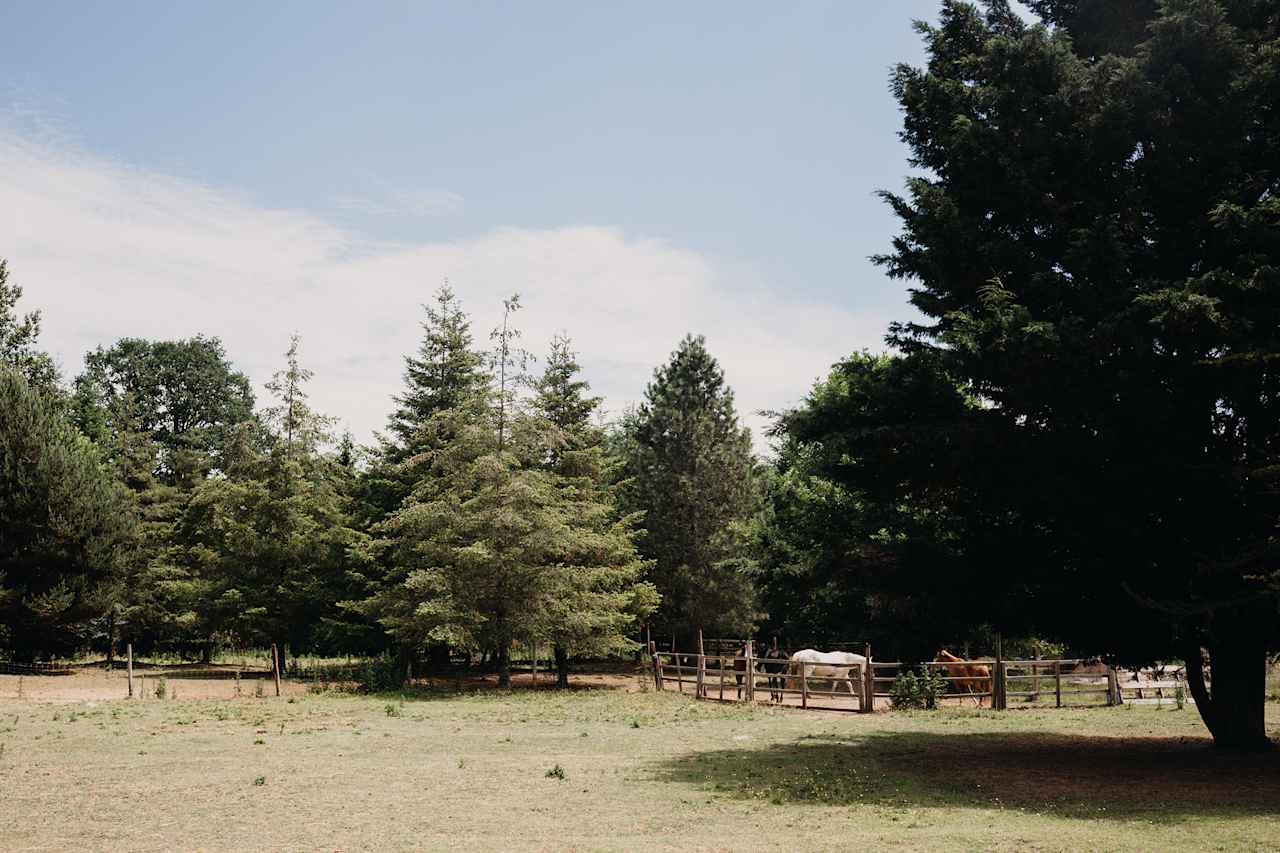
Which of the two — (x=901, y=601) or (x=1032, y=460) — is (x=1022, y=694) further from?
(x=1032, y=460)

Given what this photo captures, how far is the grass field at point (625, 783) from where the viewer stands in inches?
428

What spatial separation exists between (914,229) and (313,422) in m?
33.0

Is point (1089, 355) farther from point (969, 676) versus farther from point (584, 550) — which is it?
point (584, 550)

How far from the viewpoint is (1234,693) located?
16828 mm

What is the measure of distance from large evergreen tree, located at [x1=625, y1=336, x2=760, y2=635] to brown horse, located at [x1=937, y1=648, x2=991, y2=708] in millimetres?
15141

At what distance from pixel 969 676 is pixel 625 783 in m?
18.6

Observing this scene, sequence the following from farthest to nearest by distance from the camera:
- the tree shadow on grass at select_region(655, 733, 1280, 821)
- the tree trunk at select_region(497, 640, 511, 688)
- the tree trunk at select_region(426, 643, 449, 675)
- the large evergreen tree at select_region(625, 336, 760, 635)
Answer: the large evergreen tree at select_region(625, 336, 760, 635), the tree trunk at select_region(426, 643, 449, 675), the tree trunk at select_region(497, 640, 511, 688), the tree shadow on grass at select_region(655, 733, 1280, 821)

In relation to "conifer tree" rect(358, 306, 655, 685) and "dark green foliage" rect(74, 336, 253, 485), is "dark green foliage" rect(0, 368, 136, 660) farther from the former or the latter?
"dark green foliage" rect(74, 336, 253, 485)

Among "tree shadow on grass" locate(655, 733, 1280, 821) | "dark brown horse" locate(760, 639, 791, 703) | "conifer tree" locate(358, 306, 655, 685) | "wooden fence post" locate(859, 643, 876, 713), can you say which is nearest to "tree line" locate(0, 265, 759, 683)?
"conifer tree" locate(358, 306, 655, 685)

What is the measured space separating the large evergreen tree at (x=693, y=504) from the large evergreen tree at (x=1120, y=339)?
1125 inches

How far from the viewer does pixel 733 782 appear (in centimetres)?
1484

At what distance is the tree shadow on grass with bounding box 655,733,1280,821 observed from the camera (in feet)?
42.5

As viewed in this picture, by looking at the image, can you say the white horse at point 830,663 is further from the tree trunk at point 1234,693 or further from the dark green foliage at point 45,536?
the dark green foliage at point 45,536

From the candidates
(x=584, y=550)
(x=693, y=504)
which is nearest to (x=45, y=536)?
(x=584, y=550)
